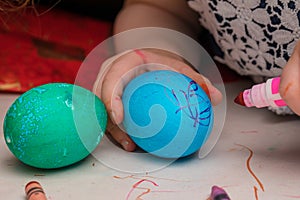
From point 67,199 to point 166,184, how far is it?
0.35 ft

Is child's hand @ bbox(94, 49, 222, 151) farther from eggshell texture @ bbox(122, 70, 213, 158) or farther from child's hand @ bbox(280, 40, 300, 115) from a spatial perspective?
child's hand @ bbox(280, 40, 300, 115)

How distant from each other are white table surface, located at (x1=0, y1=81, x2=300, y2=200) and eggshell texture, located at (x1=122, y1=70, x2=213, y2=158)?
0.09 ft

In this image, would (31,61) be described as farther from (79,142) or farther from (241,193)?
(241,193)

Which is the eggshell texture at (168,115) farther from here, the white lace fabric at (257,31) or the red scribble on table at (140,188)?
the white lace fabric at (257,31)

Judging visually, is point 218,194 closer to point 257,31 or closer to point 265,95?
point 265,95

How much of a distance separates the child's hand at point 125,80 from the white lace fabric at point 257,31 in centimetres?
9

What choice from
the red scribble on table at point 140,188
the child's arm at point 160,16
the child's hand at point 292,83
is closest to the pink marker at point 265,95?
the child's hand at point 292,83

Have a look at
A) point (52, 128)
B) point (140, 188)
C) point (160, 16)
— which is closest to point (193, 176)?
point (140, 188)

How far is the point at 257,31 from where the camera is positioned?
75 centimetres

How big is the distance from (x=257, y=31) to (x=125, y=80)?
0.67ft

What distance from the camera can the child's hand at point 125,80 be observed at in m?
0.66

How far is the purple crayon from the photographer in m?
0.52

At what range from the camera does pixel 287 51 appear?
73 centimetres

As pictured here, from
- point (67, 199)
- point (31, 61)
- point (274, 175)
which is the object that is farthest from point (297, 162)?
point (31, 61)
